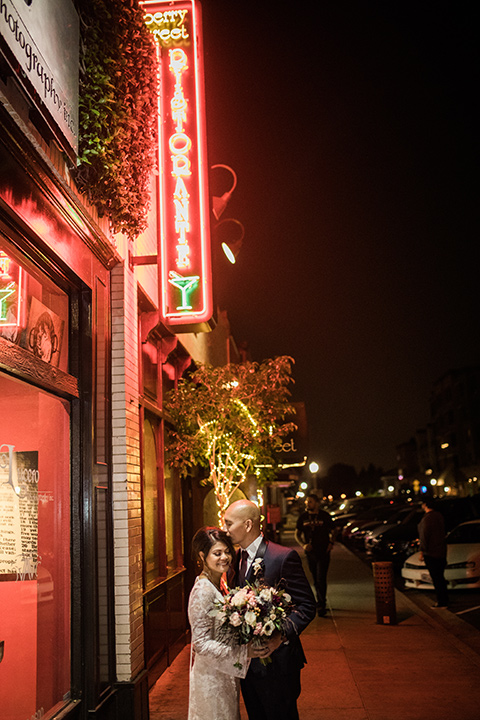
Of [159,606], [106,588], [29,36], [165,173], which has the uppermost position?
[165,173]

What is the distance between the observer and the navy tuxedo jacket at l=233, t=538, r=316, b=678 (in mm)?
3938

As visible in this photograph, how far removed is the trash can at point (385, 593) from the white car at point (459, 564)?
149 inches

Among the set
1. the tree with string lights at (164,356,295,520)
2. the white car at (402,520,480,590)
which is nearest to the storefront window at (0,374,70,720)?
the tree with string lights at (164,356,295,520)

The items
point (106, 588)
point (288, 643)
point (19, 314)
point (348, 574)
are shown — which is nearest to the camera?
point (288, 643)

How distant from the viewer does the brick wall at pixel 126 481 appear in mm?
5777

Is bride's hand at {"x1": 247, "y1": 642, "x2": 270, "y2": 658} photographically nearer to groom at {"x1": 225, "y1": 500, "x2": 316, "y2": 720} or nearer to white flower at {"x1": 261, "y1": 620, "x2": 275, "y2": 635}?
groom at {"x1": 225, "y1": 500, "x2": 316, "y2": 720}

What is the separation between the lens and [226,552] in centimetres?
409

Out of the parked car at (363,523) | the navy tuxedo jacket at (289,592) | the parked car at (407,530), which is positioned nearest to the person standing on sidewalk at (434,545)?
the parked car at (407,530)

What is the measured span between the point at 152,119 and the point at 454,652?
7.48 meters

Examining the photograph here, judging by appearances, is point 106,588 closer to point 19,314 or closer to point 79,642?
point 79,642

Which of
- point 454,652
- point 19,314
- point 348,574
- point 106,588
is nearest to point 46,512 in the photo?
point 106,588

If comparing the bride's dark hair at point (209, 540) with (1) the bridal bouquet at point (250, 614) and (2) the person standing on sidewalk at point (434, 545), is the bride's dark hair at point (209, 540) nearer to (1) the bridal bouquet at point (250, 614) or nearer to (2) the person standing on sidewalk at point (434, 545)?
(1) the bridal bouquet at point (250, 614)

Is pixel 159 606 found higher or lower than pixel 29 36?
lower

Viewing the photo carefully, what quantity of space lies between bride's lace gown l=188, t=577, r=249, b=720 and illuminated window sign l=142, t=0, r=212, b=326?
12.2 feet
